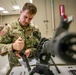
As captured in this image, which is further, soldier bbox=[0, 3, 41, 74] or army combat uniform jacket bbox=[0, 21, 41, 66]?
army combat uniform jacket bbox=[0, 21, 41, 66]

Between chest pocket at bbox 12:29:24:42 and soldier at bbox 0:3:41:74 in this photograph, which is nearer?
soldier at bbox 0:3:41:74

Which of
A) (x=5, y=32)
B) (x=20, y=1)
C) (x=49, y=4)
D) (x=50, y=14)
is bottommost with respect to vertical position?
(x=5, y=32)

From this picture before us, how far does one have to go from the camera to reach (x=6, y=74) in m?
1.15

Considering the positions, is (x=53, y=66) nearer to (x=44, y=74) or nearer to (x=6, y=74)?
(x=44, y=74)

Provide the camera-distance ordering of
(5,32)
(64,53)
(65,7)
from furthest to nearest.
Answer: (65,7), (5,32), (64,53)

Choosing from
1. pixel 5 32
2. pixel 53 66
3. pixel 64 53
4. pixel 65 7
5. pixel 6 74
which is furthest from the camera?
pixel 65 7

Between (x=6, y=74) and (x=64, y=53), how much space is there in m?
0.94

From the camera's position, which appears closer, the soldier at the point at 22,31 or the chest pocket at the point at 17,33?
the soldier at the point at 22,31

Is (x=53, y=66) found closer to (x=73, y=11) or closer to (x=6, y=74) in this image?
(x=6, y=74)

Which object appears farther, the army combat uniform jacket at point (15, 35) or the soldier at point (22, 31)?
the army combat uniform jacket at point (15, 35)

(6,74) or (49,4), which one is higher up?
(49,4)

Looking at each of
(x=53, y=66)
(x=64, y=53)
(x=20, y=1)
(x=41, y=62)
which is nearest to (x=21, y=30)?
(x=53, y=66)

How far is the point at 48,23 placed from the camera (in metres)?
2.70

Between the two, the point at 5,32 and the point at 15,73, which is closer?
the point at 15,73
